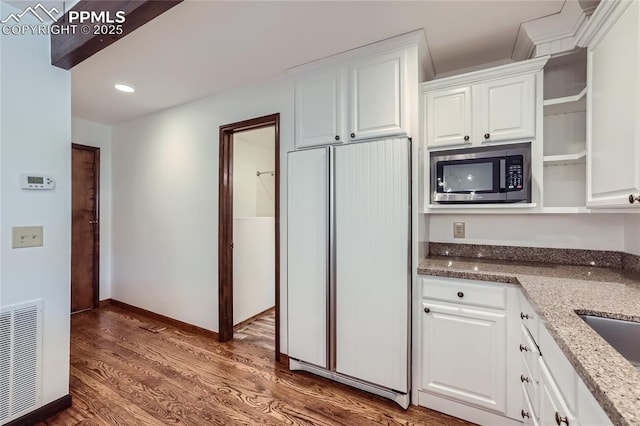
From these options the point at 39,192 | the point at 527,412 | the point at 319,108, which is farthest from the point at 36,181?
the point at 527,412

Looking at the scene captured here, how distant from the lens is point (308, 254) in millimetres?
2195

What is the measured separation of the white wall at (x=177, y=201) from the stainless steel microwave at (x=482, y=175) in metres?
1.26

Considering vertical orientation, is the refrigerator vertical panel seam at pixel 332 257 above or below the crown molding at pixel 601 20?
below

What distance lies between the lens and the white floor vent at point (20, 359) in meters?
1.59

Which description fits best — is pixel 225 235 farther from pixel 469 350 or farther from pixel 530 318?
pixel 530 318

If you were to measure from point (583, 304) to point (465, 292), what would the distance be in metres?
0.63

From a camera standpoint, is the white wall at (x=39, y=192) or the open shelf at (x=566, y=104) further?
the open shelf at (x=566, y=104)

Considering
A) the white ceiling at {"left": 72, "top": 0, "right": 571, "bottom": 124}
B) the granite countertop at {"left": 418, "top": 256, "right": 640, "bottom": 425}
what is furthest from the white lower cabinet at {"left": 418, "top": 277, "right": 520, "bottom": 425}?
the white ceiling at {"left": 72, "top": 0, "right": 571, "bottom": 124}

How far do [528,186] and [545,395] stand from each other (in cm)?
115

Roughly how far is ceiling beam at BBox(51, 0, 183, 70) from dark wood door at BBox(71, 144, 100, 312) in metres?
2.37

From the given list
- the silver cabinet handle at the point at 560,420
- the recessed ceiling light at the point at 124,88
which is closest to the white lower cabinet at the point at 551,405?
the silver cabinet handle at the point at 560,420

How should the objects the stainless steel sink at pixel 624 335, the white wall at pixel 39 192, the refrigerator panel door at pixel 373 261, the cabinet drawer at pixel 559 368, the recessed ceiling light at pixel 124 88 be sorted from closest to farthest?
the cabinet drawer at pixel 559 368
the stainless steel sink at pixel 624 335
the white wall at pixel 39 192
the refrigerator panel door at pixel 373 261
the recessed ceiling light at pixel 124 88

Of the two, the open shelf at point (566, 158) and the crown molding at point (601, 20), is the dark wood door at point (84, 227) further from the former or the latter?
the crown molding at point (601, 20)

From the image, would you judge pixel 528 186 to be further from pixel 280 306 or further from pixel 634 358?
pixel 280 306
